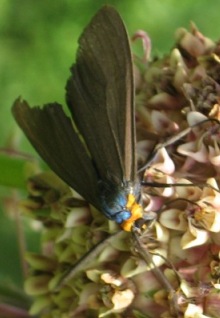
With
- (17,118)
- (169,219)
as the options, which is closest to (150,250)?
(169,219)

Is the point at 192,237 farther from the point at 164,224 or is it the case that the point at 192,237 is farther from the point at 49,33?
the point at 49,33

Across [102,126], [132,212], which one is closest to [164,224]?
[132,212]

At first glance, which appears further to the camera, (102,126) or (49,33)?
(49,33)

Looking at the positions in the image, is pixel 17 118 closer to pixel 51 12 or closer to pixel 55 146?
pixel 55 146

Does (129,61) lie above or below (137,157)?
above

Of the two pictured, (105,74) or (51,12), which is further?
(51,12)

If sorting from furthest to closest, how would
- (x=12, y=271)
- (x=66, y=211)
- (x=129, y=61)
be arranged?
(x=12, y=271), (x=66, y=211), (x=129, y=61)

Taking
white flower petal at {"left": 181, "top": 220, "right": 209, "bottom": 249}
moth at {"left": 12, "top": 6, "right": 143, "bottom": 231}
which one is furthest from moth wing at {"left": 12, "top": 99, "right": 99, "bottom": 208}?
white flower petal at {"left": 181, "top": 220, "right": 209, "bottom": 249}
